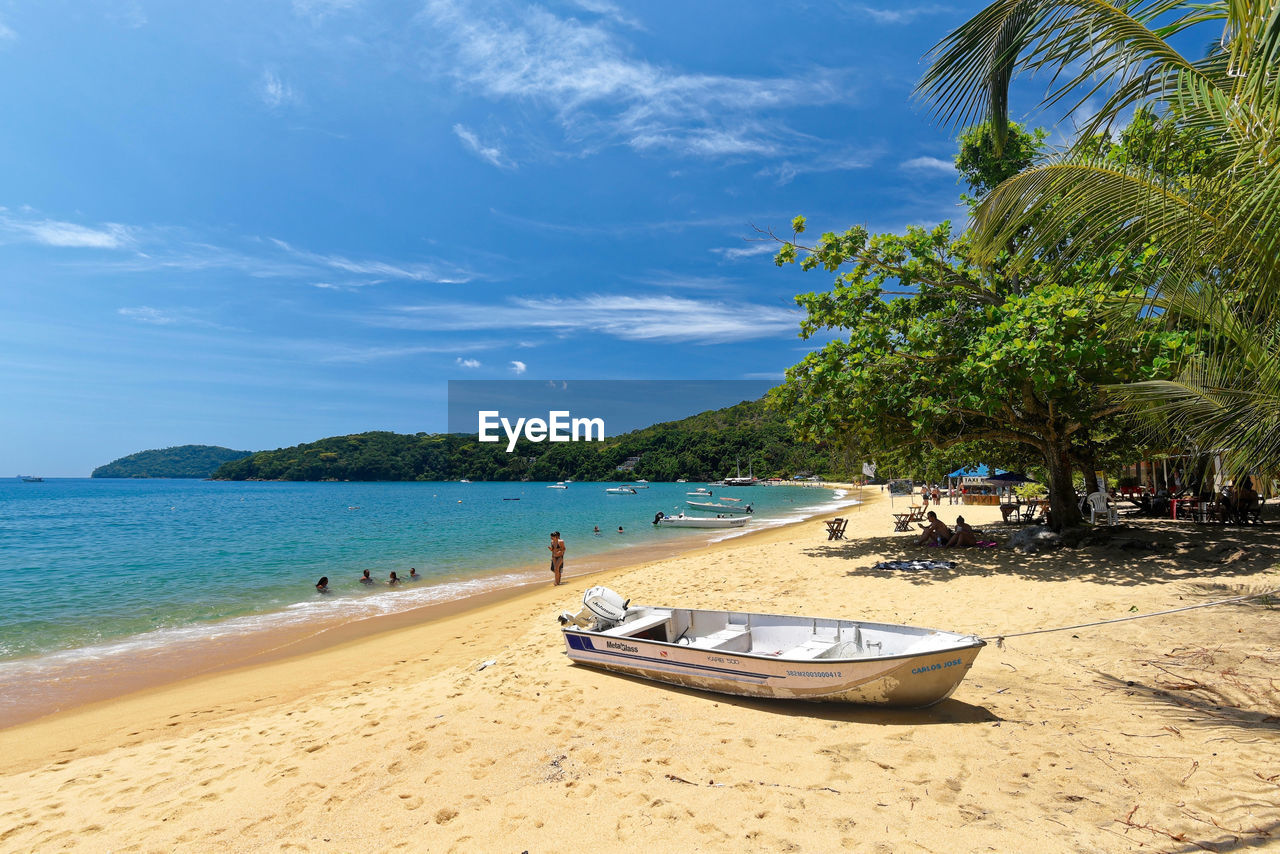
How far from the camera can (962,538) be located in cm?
1483

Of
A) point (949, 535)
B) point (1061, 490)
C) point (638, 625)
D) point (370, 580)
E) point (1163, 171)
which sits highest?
point (1163, 171)

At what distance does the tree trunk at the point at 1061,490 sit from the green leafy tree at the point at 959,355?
29 mm

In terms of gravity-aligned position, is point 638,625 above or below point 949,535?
below

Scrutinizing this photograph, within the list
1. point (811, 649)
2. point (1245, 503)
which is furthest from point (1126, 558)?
point (811, 649)

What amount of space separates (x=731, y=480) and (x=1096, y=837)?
116550mm

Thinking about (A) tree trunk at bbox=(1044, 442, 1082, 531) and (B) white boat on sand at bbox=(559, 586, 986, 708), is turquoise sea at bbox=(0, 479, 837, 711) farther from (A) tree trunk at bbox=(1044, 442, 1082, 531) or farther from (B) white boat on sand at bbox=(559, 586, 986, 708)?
(A) tree trunk at bbox=(1044, 442, 1082, 531)

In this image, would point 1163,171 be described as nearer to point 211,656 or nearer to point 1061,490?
point 1061,490

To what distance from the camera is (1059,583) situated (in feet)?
34.3

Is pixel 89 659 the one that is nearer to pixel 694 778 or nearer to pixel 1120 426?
pixel 694 778

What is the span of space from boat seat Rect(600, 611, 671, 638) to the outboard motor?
0.52 feet

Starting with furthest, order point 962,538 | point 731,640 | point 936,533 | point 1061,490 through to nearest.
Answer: point 936,533, point 962,538, point 1061,490, point 731,640

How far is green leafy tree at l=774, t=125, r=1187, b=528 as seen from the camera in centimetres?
1064

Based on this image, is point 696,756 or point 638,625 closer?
point 696,756

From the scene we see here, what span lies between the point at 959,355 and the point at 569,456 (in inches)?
5221
